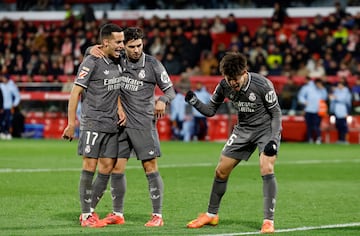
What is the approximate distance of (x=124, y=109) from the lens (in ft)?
37.5

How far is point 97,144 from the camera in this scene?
11.2 meters

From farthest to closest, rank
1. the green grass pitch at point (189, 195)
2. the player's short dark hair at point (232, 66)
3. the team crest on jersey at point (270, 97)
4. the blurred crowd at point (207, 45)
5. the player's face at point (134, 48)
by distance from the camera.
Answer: the blurred crowd at point (207, 45) → the player's face at point (134, 48) → the green grass pitch at point (189, 195) → the team crest on jersey at point (270, 97) → the player's short dark hair at point (232, 66)

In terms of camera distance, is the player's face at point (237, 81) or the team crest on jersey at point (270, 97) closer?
the player's face at point (237, 81)

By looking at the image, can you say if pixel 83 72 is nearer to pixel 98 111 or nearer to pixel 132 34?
pixel 98 111

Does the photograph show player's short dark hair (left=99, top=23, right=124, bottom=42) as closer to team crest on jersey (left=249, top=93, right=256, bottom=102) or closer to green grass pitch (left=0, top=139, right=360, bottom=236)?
team crest on jersey (left=249, top=93, right=256, bottom=102)

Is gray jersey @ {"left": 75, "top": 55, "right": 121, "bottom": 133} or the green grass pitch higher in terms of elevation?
gray jersey @ {"left": 75, "top": 55, "right": 121, "bottom": 133}

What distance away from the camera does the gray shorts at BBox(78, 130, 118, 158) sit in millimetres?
11172

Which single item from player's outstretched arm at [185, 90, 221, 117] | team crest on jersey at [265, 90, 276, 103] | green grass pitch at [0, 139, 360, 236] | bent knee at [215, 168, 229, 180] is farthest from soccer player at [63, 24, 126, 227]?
team crest on jersey at [265, 90, 276, 103]

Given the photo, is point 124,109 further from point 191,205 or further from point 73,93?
point 191,205

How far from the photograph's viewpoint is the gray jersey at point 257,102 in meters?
10.9

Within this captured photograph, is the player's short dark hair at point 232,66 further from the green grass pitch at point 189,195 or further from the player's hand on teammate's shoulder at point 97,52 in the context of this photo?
the green grass pitch at point 189,195

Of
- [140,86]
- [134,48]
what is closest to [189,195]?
[140,86]

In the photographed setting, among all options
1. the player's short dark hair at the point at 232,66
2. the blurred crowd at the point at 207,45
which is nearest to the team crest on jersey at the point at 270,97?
the player's short dark hair at the point at 232,66

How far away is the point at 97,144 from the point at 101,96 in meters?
0.52
